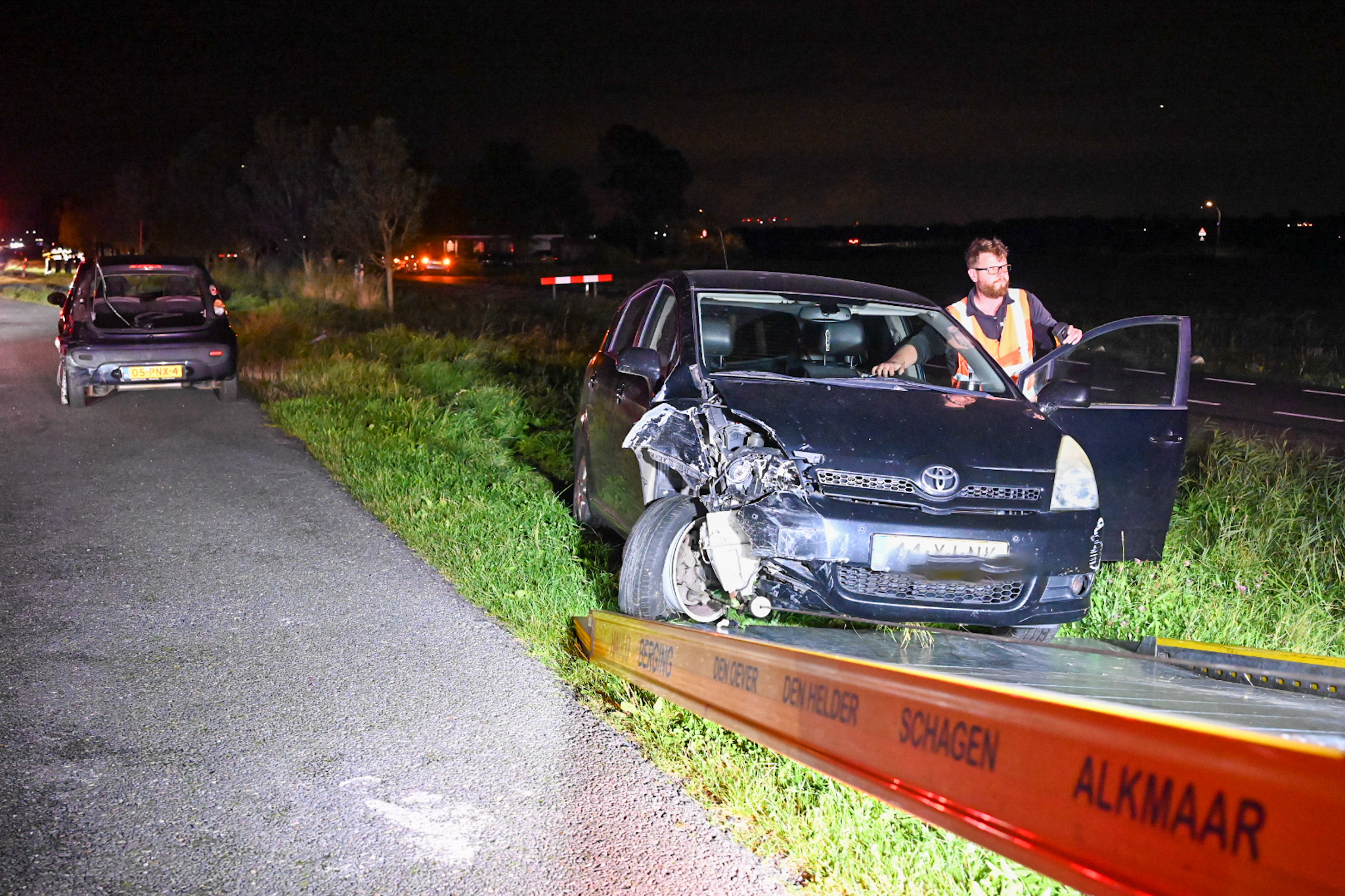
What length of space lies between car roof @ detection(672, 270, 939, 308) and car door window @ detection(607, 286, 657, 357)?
38 cm

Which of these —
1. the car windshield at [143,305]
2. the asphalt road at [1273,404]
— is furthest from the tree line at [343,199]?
the asphalt road at [1273,404]

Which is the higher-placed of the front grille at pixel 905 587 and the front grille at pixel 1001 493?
the front grille at pixel 1001 493

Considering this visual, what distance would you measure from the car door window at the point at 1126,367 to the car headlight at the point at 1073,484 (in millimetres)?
701

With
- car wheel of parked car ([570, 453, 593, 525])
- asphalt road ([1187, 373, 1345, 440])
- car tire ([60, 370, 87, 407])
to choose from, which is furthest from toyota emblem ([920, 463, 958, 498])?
car tire ([60, 370, 87, 407])

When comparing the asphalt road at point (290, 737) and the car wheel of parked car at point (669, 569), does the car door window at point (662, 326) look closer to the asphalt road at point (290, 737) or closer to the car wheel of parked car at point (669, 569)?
the car wheel of parked car at point (669, 569)

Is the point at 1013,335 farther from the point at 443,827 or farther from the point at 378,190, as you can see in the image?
the point at 378,190

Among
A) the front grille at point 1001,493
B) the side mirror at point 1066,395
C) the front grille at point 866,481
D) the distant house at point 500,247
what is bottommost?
the front grille at point 1001,493

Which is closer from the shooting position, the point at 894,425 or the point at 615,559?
Answer: the point at 894,425

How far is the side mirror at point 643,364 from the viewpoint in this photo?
17.9 feet

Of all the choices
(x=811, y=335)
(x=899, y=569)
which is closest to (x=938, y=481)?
(x=899, y=569)

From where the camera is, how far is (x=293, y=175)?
1495 inches

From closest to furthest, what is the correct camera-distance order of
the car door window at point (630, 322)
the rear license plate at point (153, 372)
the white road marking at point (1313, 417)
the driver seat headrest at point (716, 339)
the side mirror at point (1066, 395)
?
the side mirror at point (1066, 395) → the driver seat headrest at point (716, 339) → the car door window at point (630, 322) → the rear license plate at point (153, 372) → the white road marking at point (1313, 417)

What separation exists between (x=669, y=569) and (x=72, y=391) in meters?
10.3

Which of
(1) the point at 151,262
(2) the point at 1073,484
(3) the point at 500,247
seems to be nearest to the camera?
(2) the point at 1073,484
